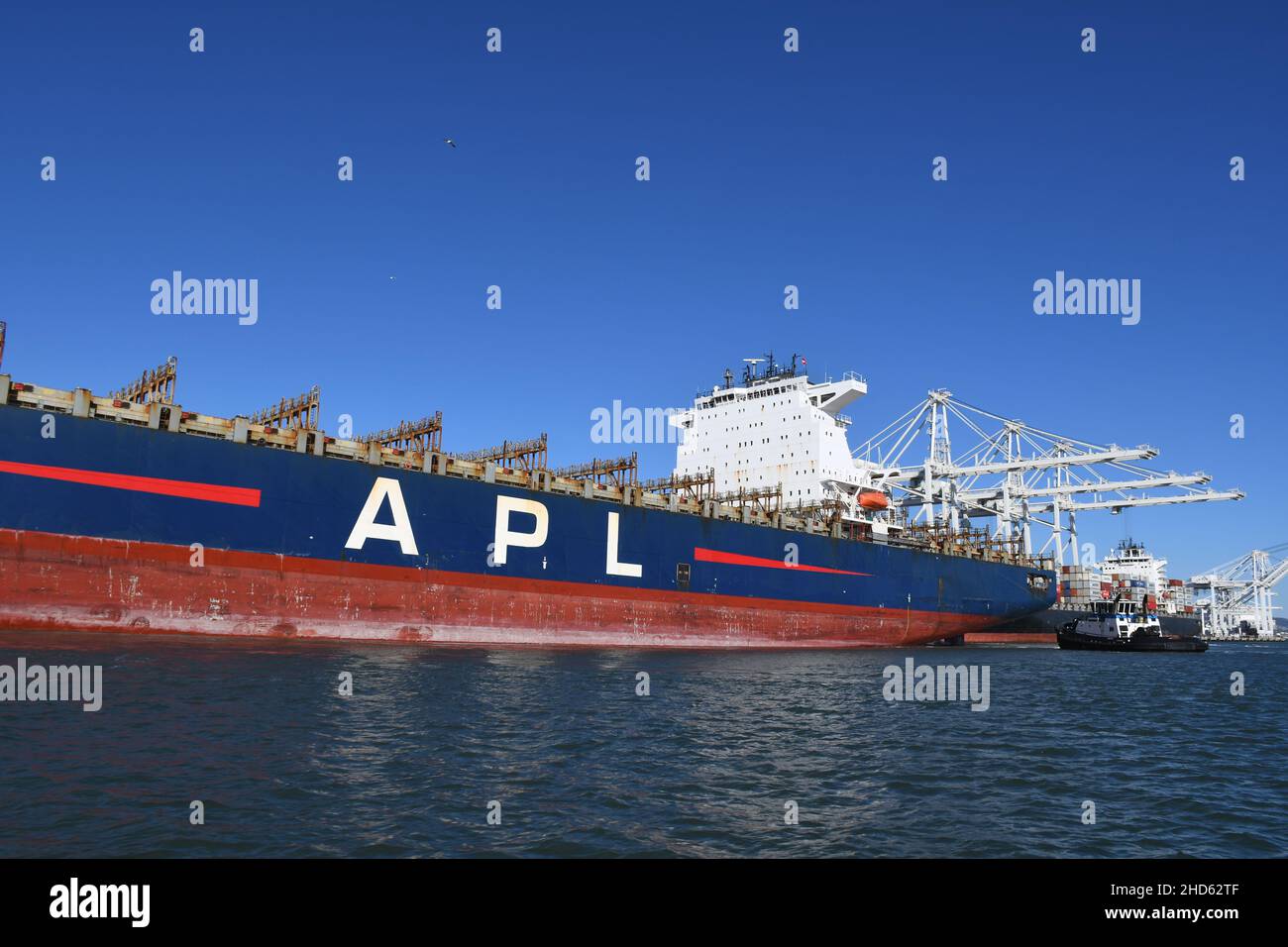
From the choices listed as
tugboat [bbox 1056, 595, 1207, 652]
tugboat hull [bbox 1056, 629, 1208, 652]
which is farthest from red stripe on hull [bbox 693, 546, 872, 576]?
tugboat [bbox 1056, 595, 1207, 652]

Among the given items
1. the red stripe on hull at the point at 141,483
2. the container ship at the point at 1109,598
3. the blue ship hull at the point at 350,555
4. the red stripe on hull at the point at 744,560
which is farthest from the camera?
the container ship at the point at 1109,598

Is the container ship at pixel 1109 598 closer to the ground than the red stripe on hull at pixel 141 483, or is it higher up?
closer to the ground

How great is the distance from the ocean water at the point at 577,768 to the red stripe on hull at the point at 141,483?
4.13 metres

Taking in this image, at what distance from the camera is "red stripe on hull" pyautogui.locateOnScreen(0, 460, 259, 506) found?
64.6ft

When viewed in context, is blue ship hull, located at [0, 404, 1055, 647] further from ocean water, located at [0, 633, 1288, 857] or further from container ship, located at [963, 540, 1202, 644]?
container ship, located at [963, 540, 1202, 644]

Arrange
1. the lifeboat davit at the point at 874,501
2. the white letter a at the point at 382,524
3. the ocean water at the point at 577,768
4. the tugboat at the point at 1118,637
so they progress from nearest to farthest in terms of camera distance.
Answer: the ocean water at the point at 577,768, the white letter a at the point at 382,524, the tugboat at the point at 1118,637, the lifeboat davit at the point at 874,501

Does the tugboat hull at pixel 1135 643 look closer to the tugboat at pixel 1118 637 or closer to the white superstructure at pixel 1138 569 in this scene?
the tugboat at pixel 1118 637

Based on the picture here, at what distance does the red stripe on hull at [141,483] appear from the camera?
19.7 m

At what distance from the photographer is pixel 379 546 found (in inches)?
996

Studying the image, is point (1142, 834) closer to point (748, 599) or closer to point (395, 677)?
point (395, 677)

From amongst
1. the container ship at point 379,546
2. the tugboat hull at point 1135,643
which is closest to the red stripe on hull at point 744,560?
the container ship at point 379,546

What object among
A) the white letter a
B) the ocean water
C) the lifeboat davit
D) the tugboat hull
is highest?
the lifeboat davit

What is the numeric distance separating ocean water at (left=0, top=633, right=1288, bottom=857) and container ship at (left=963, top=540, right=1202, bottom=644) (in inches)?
1632
